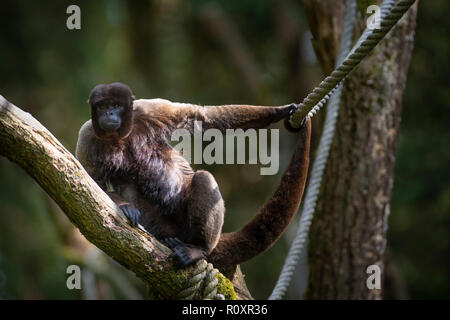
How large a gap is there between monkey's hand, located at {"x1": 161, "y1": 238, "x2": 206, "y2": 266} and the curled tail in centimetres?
40

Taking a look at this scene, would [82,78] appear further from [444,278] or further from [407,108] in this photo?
[444,278]

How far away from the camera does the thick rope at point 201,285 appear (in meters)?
2.97

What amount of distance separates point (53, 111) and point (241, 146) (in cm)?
352

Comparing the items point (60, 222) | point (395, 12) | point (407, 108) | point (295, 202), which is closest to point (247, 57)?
point (407, 108)

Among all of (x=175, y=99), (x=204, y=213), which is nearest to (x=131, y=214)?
(x=204, y=213)

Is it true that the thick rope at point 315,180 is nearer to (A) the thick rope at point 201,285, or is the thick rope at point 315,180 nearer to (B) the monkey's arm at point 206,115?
(B) the monkey's arm at point 206,115

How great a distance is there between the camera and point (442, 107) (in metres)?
6.55

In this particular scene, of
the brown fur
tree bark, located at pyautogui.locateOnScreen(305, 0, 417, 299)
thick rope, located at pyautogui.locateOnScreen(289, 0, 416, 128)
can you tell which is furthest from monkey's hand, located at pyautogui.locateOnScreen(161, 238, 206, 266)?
tree bark, located at pyautogui.locateOnScreen(305, 0, 417, 299)

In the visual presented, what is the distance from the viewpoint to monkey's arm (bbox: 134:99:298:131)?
359 cm

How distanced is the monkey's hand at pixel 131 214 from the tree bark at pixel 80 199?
4cm

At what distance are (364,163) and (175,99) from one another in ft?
15.8

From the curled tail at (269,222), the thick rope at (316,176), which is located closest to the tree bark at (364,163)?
the thick rope at (316,176)

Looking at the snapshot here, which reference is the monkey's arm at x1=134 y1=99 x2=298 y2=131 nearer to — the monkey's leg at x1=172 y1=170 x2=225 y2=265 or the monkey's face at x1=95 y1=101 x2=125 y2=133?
the monkey's face at x1=95 y1=101 x2=125 y2=133

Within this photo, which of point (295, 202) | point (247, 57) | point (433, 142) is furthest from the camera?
point (247, 57)
